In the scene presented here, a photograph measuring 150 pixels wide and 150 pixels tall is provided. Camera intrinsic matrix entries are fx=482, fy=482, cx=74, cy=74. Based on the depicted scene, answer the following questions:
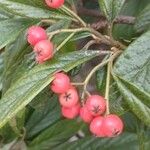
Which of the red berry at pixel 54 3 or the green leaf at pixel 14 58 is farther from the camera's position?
the green leaf at pixel 14 58

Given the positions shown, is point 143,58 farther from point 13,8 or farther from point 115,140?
point 115,140

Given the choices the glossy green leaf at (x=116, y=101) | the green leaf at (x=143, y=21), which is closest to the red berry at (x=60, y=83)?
the glossy green leaf at (x=116, y=101)

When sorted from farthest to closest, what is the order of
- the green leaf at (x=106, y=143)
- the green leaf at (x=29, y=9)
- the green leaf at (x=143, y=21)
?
the green leaf at (x=106, y=143) < the green leaf at (x=143, y=21) < the green leaf at (x=29, y=9)

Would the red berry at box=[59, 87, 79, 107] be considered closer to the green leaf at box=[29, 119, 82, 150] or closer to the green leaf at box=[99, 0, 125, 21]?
the green leaf at box=[99, 0, 125, 21]

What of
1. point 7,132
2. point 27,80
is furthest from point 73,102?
point 7,132

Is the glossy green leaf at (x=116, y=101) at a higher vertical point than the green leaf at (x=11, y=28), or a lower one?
lower

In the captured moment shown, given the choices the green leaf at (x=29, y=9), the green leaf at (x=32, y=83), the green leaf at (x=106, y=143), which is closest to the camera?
the green leaf at (x=32, y=83)

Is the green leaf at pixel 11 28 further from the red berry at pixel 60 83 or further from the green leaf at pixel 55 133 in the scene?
the green leaf at pixel 55 133

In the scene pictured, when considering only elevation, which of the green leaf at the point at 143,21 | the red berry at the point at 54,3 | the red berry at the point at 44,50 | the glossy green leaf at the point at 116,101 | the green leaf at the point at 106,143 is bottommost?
Result: the green leaf at the point at 106,143
